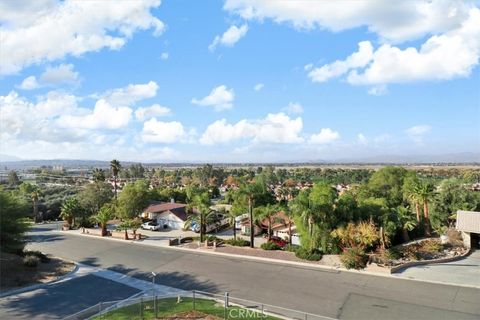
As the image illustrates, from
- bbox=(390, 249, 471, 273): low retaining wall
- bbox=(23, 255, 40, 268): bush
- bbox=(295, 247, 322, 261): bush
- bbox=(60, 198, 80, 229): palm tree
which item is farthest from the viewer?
bbox=(60, 198, 80, 229): palm tree

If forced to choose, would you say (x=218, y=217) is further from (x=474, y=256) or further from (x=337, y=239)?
(x=474, y=256)

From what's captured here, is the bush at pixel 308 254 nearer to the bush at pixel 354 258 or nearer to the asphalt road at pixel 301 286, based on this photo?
the asphalt road at pixel 301 286

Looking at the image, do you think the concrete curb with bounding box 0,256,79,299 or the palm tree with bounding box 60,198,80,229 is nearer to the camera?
the concrete curb with bounding box 0,256,79,299

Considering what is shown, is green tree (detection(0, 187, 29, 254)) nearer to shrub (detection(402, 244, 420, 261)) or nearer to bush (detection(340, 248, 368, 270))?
bush (detection(340, 248, 368, 270))

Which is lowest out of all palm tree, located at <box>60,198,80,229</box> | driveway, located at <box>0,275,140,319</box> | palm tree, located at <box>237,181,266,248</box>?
driveway, located at <box>0,275,140,319</box>

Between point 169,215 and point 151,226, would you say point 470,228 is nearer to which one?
point 169,215

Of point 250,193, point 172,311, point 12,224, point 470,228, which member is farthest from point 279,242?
point 12,224
